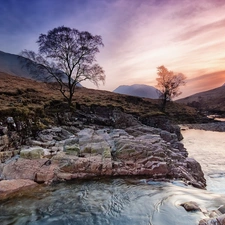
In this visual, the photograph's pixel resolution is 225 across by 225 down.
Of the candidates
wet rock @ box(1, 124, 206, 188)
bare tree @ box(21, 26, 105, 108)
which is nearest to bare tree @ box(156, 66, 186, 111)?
bare tree @ box(21, 26, 105, 108)

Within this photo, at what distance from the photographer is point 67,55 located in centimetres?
3250

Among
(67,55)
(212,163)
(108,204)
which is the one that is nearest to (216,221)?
(108,204)

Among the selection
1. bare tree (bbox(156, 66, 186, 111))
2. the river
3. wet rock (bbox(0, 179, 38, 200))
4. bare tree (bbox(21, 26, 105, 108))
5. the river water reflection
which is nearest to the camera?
the river

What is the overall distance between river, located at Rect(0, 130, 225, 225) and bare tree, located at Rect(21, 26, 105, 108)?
76.8 ft

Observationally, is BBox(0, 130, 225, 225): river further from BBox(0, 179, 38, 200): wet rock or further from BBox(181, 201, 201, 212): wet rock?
BBox(0, 179, 38, 200): wet rock

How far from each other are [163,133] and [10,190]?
18.6 metres

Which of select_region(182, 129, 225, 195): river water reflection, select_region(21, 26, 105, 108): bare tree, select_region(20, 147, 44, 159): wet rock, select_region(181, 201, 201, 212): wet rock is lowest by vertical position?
select_region(182, 129, 225, 195): river water reflection

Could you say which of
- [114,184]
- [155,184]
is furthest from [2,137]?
[155,184]

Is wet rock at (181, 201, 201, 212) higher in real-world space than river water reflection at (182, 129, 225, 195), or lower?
higher

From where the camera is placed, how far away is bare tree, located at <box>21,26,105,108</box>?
3147cm

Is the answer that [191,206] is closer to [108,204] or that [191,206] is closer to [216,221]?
[216,221]

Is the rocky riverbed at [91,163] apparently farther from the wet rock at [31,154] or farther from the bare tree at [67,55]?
the bare tree at [67,55]

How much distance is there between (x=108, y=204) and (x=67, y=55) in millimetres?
27714

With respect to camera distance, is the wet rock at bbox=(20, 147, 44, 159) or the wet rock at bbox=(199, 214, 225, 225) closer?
the wet rock at bbox=(199, 214, 225, 225)
